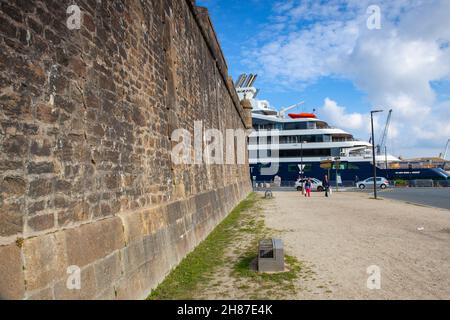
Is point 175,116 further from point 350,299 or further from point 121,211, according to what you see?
point 350,299

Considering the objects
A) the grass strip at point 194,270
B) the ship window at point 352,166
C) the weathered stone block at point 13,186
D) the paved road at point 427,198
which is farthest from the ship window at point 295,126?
the weathered stone block at point 13,186

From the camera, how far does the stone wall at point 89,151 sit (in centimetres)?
294

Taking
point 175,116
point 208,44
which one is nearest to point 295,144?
point 208,44

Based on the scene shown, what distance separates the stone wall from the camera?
2936mm

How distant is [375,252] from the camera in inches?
281

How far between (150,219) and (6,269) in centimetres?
296

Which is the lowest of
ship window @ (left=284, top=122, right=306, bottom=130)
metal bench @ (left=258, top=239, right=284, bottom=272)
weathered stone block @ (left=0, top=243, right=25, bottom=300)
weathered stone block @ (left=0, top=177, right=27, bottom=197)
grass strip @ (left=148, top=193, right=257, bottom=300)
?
grass strip @ (left=148, top=193, right=257, bottom=300)

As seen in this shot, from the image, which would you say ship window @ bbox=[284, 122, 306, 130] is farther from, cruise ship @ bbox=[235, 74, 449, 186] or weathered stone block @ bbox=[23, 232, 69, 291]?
weathered stone block @ bbox=[23, 232, 69, 291]

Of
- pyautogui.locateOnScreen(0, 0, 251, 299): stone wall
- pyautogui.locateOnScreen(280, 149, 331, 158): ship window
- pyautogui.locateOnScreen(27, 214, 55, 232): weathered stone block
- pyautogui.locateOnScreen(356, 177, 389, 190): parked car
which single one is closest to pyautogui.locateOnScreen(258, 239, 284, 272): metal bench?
pyautogui.locateOnScreen(0, 0, 251, 299): stone wall

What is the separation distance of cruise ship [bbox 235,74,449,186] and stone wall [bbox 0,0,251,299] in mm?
38681

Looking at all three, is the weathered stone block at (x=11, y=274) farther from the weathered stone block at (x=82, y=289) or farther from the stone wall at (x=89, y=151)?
the weathered stone block at (x=82, y=289)

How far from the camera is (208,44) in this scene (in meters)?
12.8

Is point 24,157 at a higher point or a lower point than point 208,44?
lower

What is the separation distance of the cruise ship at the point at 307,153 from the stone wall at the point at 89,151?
127ft
